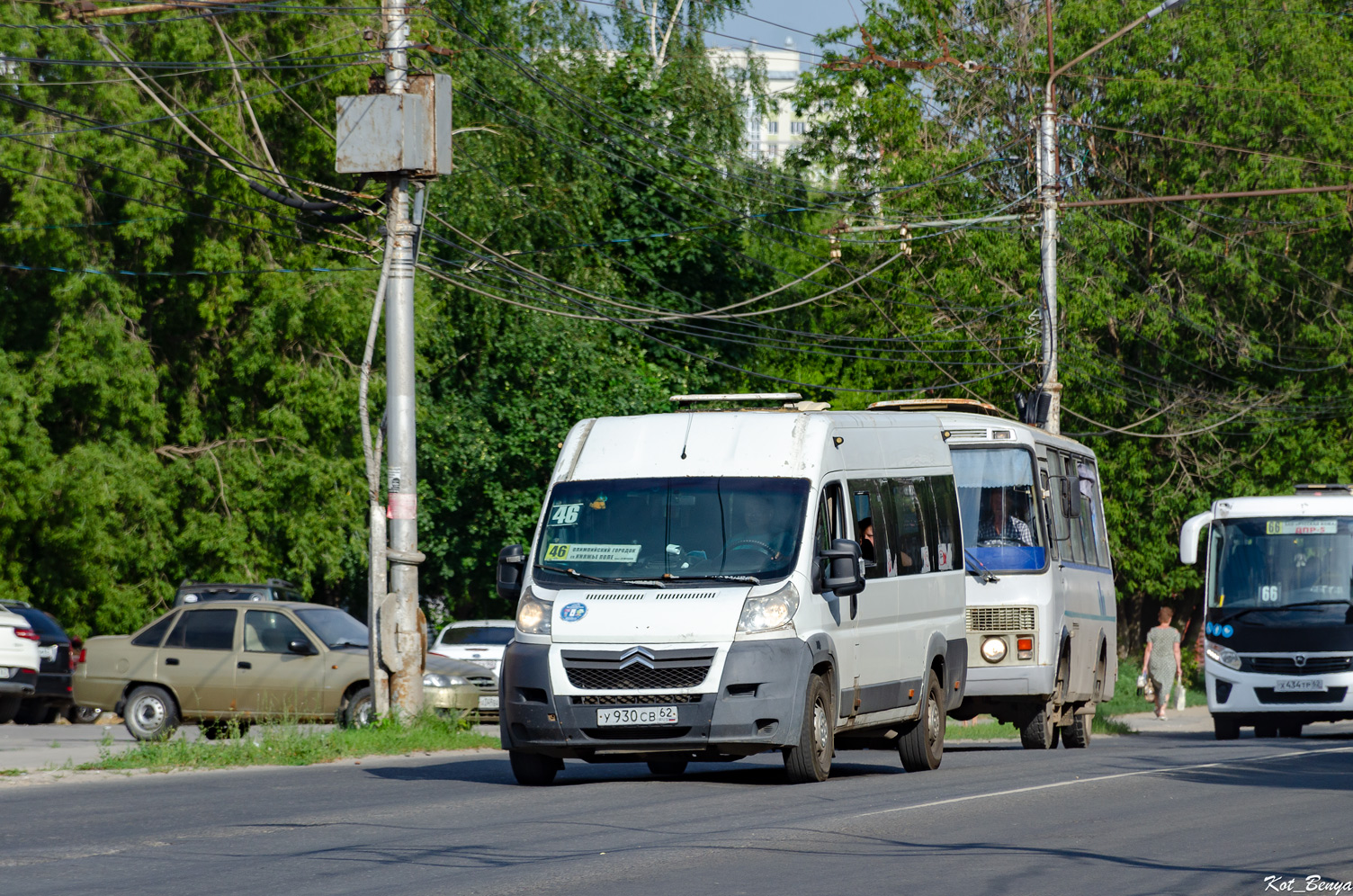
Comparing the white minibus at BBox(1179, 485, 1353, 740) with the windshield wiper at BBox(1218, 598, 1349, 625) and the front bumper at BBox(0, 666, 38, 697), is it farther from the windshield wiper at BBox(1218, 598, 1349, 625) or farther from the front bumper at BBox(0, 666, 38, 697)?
the front bumper at BBox(0, 666, 38, 697)

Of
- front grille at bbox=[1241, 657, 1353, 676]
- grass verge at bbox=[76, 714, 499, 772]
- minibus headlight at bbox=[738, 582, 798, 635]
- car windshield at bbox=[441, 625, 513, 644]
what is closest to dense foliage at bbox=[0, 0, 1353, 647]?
car windshield at bbox=[441, 625, 513, 644]

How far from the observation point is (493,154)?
38.4 meters

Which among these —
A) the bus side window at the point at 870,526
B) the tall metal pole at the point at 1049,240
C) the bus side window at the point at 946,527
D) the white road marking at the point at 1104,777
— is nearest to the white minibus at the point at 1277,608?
the tall metal pole at the point at 1049,240

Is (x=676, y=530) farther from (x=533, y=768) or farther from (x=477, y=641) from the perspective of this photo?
(x=477, y=641)

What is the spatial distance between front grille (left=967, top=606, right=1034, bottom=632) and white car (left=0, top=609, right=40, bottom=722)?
14.3 metres

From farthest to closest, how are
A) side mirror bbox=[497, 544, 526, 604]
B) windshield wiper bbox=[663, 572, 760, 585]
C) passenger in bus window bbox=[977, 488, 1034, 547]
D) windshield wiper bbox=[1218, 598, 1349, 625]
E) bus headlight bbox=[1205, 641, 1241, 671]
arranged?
bus headlight bbox=[1205, 641, 1241, 671], windshield wiper bbox=[1218, 598, 1349, 625], passenger in bus window bbox=[977, 488, 1034, 547], side mirror bbox=[497, 544, 526, 604], windshield wiper bbox=[663, 572, 760, 585]

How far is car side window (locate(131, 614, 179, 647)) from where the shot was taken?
2223 cm

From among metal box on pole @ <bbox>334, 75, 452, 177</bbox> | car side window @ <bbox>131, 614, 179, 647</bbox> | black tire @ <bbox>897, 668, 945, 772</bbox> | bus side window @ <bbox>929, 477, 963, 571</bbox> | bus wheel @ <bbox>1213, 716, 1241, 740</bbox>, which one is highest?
metal box on pole @ <bbox>334, 75, 452, 177</bbox>

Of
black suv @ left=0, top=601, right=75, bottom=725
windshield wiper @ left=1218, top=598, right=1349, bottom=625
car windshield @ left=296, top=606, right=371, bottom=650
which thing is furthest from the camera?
black suv @ left=0, top=601, right=75, bottom=725

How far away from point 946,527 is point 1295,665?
10511 mm

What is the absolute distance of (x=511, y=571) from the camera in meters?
13.6

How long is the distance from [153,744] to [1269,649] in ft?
49.7

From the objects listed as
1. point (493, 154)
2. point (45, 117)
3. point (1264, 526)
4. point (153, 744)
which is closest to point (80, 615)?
point (45, 117)

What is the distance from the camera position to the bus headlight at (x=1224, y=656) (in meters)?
25.1
